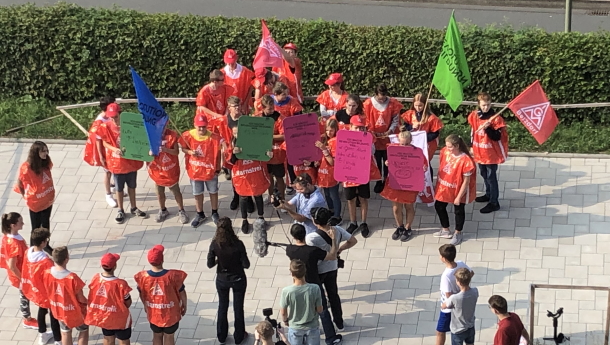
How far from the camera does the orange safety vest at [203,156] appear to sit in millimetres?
14641

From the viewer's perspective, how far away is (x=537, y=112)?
14.6 m

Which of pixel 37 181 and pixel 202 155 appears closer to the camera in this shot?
pixel 37 181

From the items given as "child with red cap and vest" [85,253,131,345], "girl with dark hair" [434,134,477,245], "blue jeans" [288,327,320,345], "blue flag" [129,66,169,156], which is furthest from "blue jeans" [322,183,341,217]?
"child with red cap and vest" [85,253,131,345]

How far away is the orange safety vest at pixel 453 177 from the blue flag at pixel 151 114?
3.62 meters

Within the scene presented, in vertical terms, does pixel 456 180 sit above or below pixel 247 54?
below

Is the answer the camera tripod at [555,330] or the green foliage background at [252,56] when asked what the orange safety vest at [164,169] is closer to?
the green foliage background at [252,56]

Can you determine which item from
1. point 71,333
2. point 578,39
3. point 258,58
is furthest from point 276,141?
point 578,39

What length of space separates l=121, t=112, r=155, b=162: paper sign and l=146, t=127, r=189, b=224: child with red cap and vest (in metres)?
0.22

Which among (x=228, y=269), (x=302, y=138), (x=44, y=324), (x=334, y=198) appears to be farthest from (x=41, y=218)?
(x=334, y=198)

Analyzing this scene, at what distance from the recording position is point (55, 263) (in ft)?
39.3

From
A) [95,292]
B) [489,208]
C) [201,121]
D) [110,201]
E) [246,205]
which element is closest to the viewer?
[95,292]

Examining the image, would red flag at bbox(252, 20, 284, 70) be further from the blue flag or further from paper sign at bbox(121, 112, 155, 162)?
paper sign at bbox(121, 112, 155, 162)

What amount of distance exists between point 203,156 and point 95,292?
131 inches

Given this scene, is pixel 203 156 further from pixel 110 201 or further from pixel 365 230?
pixel 365 230
